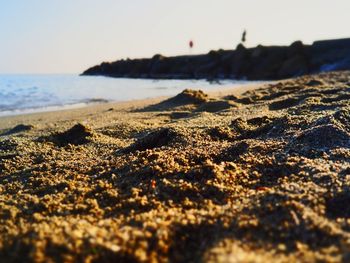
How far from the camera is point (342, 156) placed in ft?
10.4

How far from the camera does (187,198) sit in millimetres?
2516

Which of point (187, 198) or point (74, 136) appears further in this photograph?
point (74, 136)

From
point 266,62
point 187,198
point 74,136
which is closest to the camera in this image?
point 187,198

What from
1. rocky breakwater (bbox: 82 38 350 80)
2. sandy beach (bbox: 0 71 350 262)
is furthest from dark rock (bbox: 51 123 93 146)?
rocky breakwater (bbox: 82 38 350 80)

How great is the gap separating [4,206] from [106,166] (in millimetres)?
1037

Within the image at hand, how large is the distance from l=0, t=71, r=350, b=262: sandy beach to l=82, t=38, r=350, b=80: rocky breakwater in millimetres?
27358

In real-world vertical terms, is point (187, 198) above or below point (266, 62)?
below

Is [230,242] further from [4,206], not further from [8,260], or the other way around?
[4,206]

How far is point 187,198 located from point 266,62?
33861 millimetres

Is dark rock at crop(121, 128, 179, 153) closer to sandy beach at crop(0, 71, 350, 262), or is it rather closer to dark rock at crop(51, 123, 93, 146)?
sandy beach at crop(0, 71, 350, 262)

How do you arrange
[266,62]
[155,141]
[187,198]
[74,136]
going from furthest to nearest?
[266,62], [74,136], [155,141], [187,198]

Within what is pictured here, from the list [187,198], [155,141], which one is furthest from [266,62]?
[187,198]

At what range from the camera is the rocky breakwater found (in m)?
31.4

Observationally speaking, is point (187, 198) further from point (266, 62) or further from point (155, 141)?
point (266, 62)
